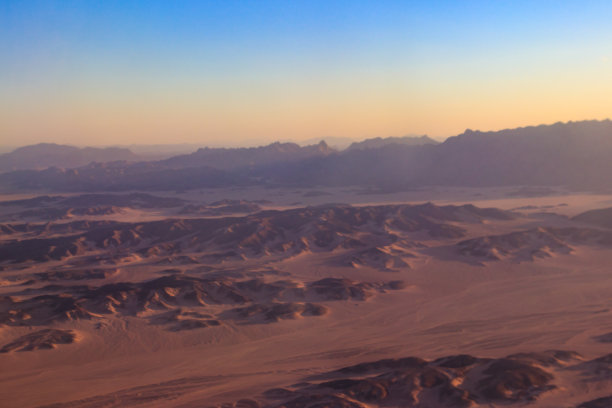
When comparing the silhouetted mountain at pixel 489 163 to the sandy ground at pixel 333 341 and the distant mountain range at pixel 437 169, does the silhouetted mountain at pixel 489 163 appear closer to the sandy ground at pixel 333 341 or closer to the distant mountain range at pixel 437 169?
the distant mountain range at pixel 437 169

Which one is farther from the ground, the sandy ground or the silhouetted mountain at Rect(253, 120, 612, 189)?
the silhouetted mountain at Rect(253, 120, 612, 189)

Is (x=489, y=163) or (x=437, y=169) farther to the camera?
(x=437, y=169)

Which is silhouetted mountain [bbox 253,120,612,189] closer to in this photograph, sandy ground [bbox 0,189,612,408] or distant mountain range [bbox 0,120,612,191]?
distant mountain range [bbox 0,120,612,191]

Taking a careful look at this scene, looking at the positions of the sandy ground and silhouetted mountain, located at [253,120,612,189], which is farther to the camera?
silhouetted mountain, located at [253,120,612,189]

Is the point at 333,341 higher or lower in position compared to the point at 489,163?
lower

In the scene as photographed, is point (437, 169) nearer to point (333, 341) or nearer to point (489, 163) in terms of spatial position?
point (489, 163)

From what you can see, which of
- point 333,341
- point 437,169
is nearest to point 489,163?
point 437,169

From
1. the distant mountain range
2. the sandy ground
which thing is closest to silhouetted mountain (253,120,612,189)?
the distant mountain range

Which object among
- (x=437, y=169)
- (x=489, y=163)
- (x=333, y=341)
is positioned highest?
(x=489, y=163)
